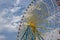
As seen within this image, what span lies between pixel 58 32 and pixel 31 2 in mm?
5327

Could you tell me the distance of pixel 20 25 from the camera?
3809 centimetres

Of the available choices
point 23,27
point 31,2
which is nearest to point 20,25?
point 23,27

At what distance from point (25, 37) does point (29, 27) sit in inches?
64.5

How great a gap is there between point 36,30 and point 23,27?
1.75 metres

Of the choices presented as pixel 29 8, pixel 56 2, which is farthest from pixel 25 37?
pixel 56 2

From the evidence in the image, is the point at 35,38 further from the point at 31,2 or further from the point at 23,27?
the point at 31,2

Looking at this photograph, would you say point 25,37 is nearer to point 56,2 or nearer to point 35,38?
point 35,38

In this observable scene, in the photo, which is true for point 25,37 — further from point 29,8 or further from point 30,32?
point 29,8

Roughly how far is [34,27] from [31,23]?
644 millimetres

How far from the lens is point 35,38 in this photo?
38312 mm

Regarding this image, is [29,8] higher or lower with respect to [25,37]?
higher

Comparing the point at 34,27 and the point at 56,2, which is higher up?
the point at 56,2

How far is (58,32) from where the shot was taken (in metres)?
39.0

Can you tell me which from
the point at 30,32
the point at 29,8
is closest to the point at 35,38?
the point at 30,32
